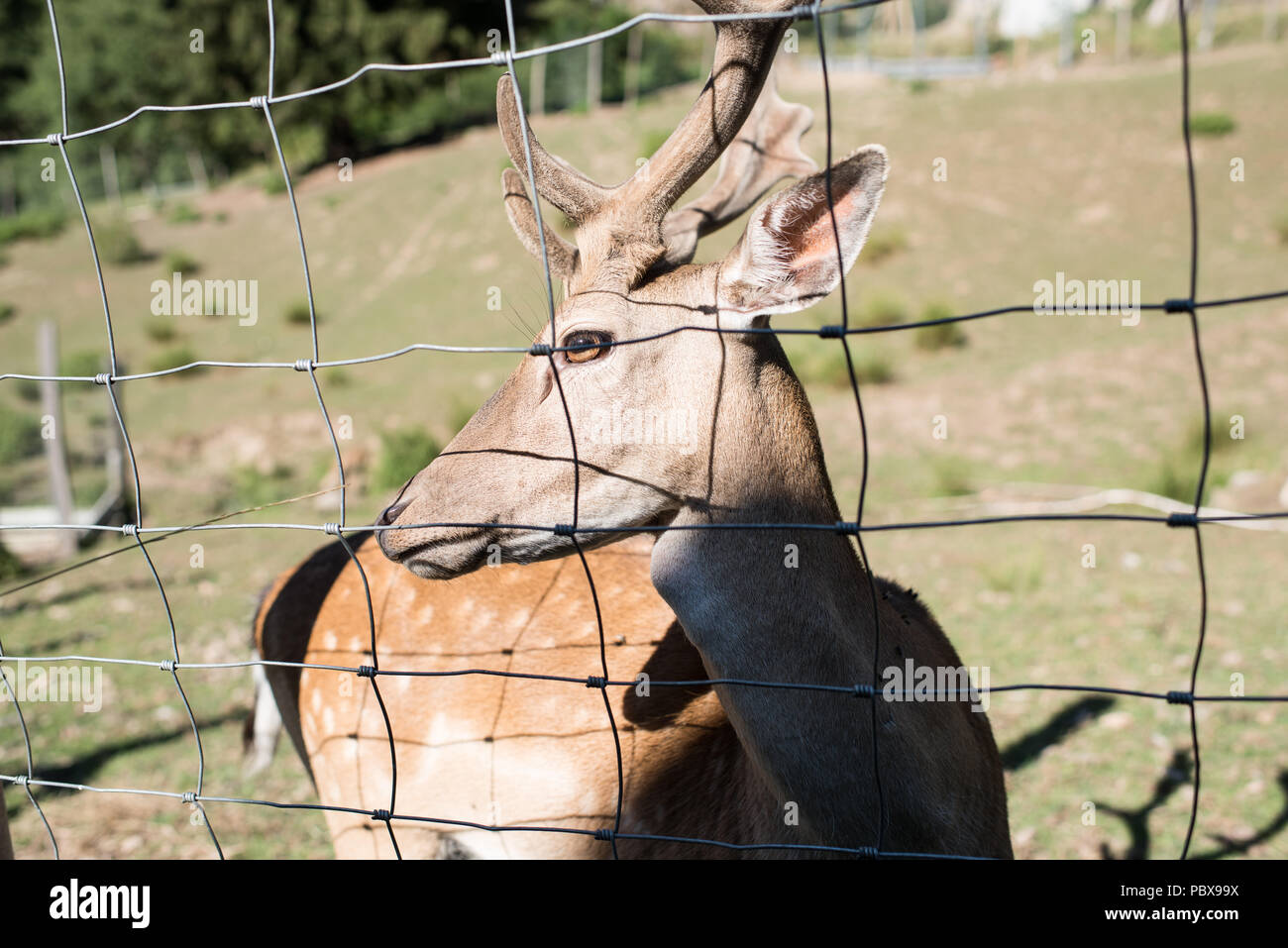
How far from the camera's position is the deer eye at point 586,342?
195 centimetres

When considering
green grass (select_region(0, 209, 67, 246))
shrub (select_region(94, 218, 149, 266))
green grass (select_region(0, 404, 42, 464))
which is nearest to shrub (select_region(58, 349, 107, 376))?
green grass (select_region(0, 404, 42, 464))

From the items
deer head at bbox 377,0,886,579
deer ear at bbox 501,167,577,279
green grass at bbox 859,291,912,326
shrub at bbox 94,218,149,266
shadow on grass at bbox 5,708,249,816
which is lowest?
shadow on grass at bbox 5,708,249,816

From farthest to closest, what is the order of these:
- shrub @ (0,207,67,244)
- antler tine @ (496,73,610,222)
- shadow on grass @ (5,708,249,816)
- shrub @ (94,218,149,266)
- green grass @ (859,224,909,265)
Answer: shrub @ (0,207,67,244), shrub @ (94,218,149,266), green grass @ (859,224,909,265), shadow on grass @ (5,708,249,816), antler tine @ (496,73,610,222)

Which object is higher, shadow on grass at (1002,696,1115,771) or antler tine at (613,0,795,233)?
antler tine at (613,0,795,233)

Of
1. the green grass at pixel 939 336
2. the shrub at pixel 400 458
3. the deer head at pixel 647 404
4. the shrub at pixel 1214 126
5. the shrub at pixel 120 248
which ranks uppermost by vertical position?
the shrub at pixel 1214 126

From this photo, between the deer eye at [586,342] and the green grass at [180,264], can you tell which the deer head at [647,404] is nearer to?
the deer eye at [586,342]

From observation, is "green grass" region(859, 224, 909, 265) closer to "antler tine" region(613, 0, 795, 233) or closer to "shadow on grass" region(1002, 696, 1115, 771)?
"shadow on grass" region(1002, 696, 1115, 771)


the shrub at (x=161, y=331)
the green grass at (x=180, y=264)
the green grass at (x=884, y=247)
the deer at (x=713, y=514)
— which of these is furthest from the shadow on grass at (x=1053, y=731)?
the green grass at (x=180, y=264)

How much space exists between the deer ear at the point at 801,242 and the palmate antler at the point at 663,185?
19cm

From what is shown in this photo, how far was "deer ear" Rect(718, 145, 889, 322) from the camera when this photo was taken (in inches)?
66.4

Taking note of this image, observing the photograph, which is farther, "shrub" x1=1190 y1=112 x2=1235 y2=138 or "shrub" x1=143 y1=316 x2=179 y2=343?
"shrub" x1=143 y1=316 x2=179 y2=343
